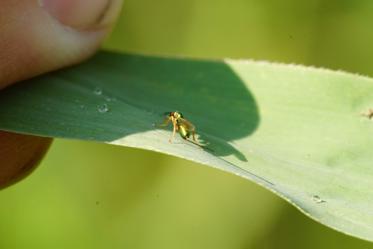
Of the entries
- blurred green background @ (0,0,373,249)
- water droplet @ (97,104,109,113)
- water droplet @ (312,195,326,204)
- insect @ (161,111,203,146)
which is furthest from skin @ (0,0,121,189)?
blurred green background @ (0,0,373,249)

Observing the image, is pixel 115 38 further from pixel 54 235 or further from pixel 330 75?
pixel 330 75

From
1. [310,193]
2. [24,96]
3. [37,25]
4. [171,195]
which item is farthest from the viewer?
[171,195]

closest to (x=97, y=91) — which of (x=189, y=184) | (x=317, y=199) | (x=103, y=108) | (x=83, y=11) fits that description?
(x=103, y=108)

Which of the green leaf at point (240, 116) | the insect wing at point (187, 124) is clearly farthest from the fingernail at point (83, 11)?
the insect wing at point (187, 124)

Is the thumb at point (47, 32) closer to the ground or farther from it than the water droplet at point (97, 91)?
farther from it

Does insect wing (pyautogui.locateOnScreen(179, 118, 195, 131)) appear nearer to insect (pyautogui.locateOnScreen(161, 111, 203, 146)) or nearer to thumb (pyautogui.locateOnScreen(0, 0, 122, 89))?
insect (pyautogui.locateOnScreen(161, 111, 203, 146))

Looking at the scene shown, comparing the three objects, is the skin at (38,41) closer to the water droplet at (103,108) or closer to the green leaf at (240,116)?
the green leaf at (240,116)

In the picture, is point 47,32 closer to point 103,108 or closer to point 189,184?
point 103,108

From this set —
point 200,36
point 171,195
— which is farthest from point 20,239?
point 200,36
